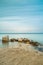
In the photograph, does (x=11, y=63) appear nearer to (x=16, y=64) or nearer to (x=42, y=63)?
(x=16, y=64)

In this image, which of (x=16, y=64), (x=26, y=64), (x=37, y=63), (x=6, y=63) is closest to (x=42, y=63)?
(x=37, y=63)

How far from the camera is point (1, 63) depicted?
536cm

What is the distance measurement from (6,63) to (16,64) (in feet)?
1.30

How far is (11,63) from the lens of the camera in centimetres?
544

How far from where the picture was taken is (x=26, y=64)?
533 centimetres

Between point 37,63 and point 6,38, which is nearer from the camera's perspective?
point 37,63

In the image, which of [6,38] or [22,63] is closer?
[22,63]

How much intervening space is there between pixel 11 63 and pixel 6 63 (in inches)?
7.6

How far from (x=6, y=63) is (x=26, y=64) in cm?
76

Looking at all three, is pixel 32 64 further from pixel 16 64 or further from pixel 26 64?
pixel 16 64

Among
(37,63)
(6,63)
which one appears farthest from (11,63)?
(37,63)

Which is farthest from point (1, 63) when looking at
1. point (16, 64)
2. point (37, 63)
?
point (37, 63)

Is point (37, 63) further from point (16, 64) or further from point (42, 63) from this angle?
point (16, 64)

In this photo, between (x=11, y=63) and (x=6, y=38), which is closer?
(x=11, y=63)
